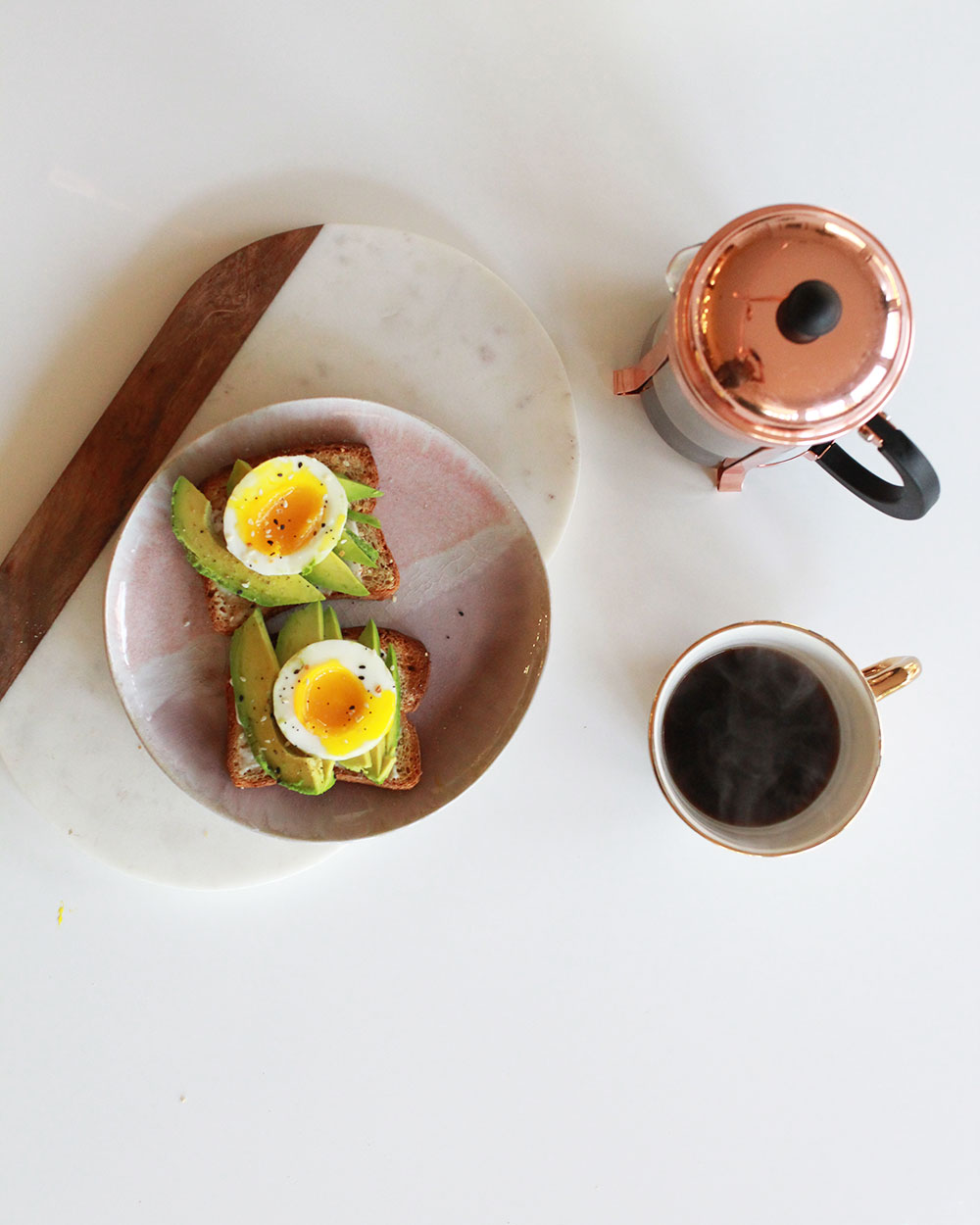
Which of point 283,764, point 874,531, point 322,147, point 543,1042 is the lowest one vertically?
point 543,1042

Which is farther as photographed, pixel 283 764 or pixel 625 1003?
pixel 625 1003

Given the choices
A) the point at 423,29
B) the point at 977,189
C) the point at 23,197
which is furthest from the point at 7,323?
the point at 977,189

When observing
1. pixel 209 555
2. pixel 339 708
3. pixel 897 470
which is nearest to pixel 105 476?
pixel 209 555

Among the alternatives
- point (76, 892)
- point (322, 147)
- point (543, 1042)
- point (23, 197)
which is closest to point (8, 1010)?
point (76, 892)

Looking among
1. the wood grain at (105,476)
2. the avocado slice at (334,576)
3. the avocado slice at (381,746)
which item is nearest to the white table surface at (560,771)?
the wood grain at (105,476)

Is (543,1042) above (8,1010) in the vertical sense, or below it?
above

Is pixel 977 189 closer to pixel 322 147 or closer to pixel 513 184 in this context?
pixel 513 184

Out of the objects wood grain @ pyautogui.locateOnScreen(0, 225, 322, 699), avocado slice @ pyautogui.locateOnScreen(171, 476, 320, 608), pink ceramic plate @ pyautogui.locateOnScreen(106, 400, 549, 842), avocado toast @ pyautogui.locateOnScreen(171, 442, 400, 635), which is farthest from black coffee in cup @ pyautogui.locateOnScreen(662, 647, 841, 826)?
wood grain @ pyautogui.locateOnScreen(0, 225, 322, 699)

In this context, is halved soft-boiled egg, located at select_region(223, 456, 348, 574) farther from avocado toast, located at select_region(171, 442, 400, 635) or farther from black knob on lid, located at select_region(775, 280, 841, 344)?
black knob on lid, located at select_region(775, 280, 841, 344)
